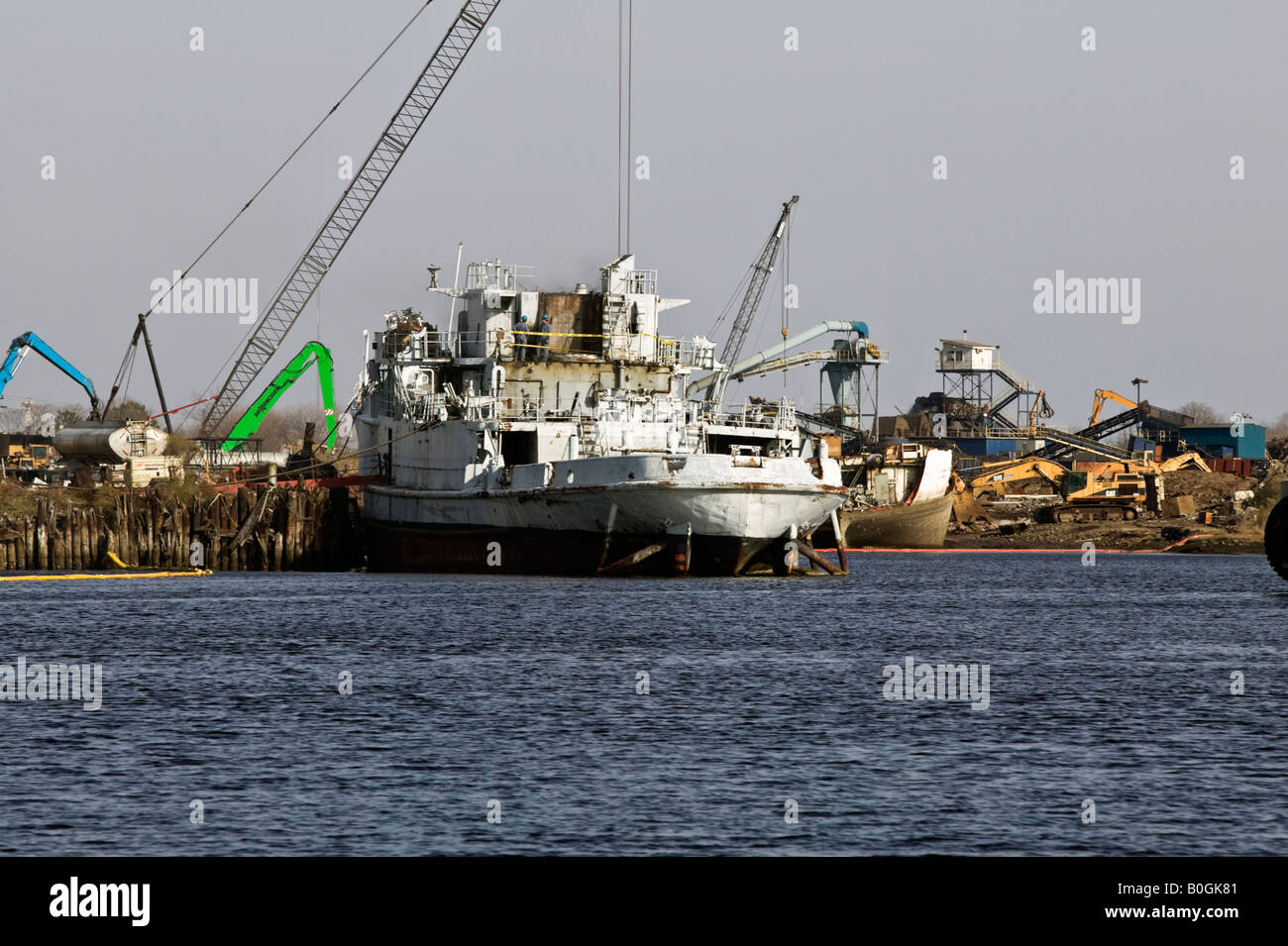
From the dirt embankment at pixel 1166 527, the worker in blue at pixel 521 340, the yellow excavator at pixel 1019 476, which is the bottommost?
the dirt embankment at pixel 1166 527

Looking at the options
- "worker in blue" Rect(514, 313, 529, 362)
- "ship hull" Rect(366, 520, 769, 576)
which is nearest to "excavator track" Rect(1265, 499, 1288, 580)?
"ship hull" Rect(366, 520, 769, 576)

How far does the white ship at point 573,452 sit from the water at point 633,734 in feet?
18.3

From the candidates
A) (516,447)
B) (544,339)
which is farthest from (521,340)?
(516,447)

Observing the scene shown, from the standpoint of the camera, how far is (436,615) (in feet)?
164

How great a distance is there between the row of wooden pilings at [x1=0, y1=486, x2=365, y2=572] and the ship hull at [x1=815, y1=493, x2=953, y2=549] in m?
50.4

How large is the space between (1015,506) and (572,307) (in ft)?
248

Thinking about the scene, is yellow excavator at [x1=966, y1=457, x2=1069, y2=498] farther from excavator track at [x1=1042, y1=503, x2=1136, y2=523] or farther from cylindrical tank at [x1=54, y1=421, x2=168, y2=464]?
cylindrical tank at [x1=54, y1=421, x2=168, y2=464]

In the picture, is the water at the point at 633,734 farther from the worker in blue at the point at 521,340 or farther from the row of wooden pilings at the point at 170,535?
the row of wooden pilings at the point at 170,535

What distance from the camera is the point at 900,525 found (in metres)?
120
